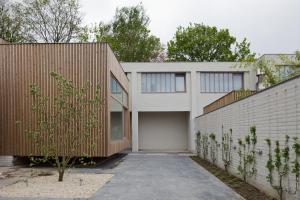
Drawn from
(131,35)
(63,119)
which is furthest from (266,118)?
(131,35)

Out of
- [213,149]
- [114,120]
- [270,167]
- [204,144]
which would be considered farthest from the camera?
[204,144]

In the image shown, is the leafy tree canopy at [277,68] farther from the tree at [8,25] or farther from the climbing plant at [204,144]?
the tree at [8,25]

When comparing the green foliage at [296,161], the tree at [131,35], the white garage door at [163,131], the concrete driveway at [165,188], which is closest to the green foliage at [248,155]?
the concrete driveway at [165,188]

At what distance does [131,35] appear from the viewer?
35312 millimetres

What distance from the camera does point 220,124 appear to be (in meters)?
13.4

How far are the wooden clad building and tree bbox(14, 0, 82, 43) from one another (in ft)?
45.4

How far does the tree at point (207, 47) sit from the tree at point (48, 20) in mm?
11913

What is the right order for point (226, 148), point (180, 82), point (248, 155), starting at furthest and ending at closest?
1. point (180, 82)
2. point (226, 148)
3. point (248, 155)

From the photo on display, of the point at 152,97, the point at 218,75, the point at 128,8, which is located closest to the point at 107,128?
the point at 152,97

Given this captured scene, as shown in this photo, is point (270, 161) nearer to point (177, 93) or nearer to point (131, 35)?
point (177, 93)

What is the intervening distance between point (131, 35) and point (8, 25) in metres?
12.1

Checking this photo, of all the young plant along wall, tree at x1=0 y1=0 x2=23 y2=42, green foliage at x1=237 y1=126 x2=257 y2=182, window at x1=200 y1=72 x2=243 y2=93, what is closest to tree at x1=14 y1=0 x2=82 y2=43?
tree at x1=0 y1=0 x2=23 y2=42

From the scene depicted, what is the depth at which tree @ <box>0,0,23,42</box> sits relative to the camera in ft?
86.5

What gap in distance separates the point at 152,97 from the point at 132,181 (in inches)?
629
